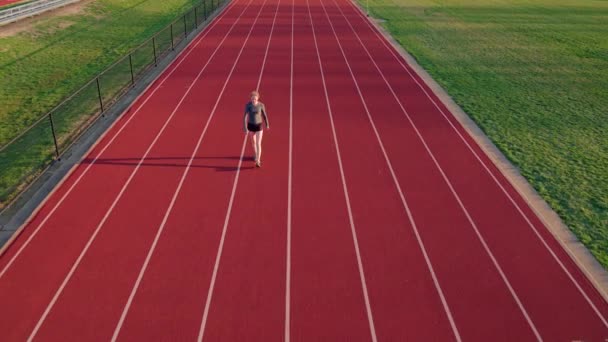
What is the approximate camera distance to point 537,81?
14820 mm

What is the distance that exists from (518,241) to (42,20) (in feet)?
81.8

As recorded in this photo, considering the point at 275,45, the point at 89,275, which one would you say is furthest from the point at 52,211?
the point at 275,45

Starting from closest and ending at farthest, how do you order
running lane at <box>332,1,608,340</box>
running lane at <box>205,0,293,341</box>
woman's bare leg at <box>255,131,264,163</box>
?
running lane at <box>205,0,293,341</box>
running lane at <box>332,1,608,340</box>
woman's bare leg at <box>255,131,264,163</box>

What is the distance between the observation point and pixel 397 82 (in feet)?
47.1

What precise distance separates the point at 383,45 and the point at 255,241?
1434cm

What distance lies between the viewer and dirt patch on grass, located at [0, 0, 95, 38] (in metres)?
21.0

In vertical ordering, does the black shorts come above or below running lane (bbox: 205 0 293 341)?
above

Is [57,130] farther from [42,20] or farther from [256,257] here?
[42,20]

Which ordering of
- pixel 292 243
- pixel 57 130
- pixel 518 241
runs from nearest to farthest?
pixel 292 243
pixel 518 241
pixel 57 130

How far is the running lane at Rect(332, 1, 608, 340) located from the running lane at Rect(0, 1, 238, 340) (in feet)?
19.7

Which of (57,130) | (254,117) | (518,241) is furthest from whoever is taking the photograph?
(57,130)

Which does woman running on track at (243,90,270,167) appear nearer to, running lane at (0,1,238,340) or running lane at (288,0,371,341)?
running lane at (288,0,371,341)

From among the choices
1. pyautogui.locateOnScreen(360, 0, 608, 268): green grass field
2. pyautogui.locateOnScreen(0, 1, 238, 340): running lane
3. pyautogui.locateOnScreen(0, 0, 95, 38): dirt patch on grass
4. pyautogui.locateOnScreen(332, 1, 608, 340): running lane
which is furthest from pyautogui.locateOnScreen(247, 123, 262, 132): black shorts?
pyautogui.locateOnScreen(0, 0, 95, 38): dirt patch on grass

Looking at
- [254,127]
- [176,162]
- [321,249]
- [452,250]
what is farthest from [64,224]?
[452,250]
